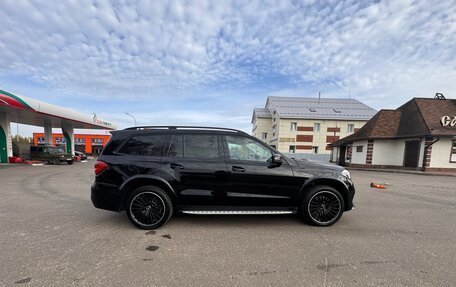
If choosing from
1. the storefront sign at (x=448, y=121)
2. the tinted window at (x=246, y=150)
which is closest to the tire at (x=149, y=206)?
the tinted window at (x=246, y=150)

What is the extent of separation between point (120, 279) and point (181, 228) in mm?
1532

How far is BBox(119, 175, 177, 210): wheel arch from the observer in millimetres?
4027

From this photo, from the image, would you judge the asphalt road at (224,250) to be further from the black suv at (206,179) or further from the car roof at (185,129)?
the car roof at (185,129)

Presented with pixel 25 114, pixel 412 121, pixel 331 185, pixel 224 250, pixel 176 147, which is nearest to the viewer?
pixel 224 250

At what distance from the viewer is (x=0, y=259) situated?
9.47ft

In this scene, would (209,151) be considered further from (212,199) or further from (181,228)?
(181,228)

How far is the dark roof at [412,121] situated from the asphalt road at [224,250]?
1765cm

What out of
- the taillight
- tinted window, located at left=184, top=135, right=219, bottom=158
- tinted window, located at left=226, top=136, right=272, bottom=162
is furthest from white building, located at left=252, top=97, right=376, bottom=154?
the taillight

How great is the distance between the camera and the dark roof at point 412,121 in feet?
60.1

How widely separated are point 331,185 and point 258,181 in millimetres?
1486

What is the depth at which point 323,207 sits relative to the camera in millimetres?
4289

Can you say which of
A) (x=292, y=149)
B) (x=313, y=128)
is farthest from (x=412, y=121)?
(x=292, y=149)

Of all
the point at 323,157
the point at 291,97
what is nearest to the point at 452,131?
the point at 323,157

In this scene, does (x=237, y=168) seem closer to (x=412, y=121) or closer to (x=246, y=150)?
(x=246, y=150)
